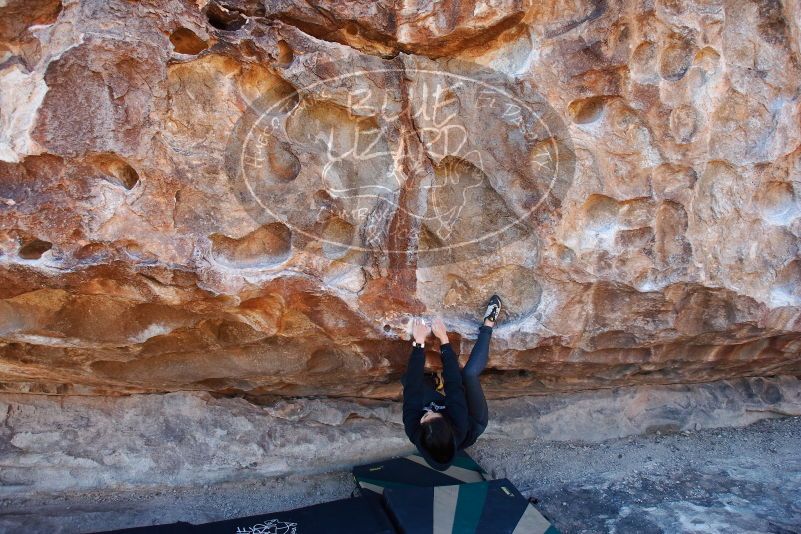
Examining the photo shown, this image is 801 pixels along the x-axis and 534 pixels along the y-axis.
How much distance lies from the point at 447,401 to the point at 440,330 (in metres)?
0.30

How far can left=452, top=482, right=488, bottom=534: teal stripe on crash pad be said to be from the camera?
2777mm

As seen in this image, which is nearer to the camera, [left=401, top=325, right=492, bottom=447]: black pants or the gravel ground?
[left=401, top=325, right=492, bottom=447]: black pants

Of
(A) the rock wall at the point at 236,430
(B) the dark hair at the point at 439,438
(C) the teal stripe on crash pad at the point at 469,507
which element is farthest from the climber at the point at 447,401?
(A) the rock wall at the point at 236,430

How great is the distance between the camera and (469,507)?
Answer: 9.54 ft

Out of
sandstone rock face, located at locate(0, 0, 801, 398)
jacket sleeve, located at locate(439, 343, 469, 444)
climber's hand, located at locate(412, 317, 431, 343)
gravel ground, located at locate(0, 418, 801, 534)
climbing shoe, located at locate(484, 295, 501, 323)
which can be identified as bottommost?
gravel ground, located at locate(0, 418, 801, 534)

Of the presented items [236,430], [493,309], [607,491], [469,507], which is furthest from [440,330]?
[607,491]

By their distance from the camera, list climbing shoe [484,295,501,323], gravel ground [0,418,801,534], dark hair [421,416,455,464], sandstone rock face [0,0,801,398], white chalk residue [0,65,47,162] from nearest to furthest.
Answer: white chalk residue [0,65,47,162] < sandstone rock face [0,0,801,398] < dark hair [421,416,455,464] < climbing shoe [484,295,501,323] < gravel ground [0,418,801,534]

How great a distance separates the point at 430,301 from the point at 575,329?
0.70 metres

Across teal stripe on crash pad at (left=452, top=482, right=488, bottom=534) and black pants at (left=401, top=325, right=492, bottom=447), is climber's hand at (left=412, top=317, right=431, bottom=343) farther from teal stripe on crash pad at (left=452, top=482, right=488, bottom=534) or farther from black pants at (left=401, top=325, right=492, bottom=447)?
teal stripe on crash pad at (left=452, top=482, right=488, bottom=534)

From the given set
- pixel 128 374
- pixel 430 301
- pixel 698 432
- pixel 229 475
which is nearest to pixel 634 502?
pixel 698 432

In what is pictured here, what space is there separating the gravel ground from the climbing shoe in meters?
1.19

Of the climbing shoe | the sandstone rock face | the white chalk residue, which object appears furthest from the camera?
the climbing shoe

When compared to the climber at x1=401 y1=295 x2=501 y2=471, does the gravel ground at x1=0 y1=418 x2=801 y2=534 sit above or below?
below

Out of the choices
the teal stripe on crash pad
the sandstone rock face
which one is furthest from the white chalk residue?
the teal stripe on crash pad
